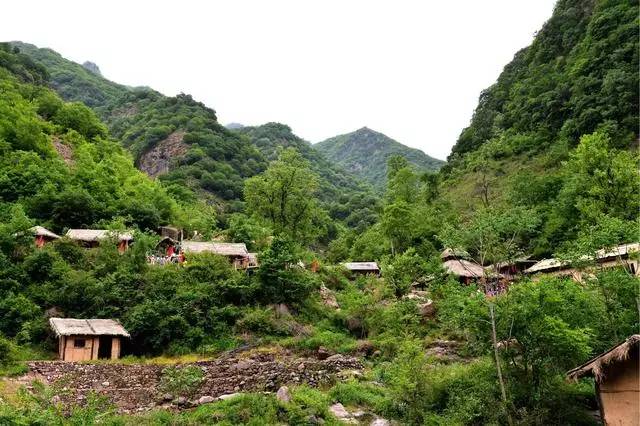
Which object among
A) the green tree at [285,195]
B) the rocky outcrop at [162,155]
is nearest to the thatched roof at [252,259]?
the green tree at [285,195]

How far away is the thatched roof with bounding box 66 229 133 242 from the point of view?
38.1m

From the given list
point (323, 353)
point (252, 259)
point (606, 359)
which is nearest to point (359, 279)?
point (252, 259)

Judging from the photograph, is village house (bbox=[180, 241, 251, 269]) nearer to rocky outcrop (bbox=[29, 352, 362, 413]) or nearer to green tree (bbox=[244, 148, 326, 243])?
green tree (bbox=[244, 148, 326, 243])

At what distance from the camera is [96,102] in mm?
135875

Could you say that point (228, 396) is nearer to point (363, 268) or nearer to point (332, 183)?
point (363, 268)

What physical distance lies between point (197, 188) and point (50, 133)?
2389 centimetres

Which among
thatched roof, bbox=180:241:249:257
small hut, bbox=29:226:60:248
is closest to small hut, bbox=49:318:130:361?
small hut, bbox=29:226:60:248

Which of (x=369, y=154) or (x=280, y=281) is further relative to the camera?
(x=369, y=154)

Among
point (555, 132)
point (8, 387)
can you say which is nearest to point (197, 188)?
point (555, 132)

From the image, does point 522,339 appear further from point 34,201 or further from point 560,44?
point 560,44

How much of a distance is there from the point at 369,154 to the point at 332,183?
56041 millimetres

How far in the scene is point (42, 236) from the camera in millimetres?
37094

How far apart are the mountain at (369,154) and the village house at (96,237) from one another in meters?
97.0

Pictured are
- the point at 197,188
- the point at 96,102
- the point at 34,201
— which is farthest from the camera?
the point at 96,102
